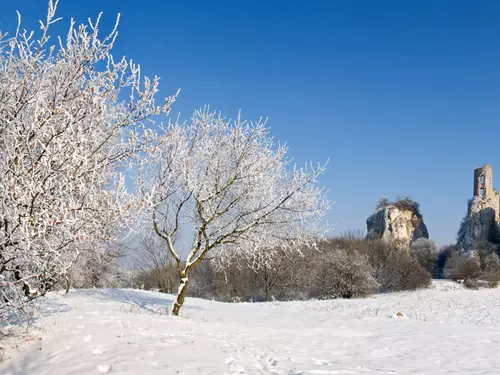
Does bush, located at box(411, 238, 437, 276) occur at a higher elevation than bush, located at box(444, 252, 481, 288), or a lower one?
higher

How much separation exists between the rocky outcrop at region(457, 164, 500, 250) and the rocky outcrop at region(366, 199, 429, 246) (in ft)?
21.9

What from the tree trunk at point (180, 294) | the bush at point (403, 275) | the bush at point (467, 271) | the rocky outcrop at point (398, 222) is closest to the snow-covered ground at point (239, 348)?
the tree trunk at point (180, 294)

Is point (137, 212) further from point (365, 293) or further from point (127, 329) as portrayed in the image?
point (365, 293)

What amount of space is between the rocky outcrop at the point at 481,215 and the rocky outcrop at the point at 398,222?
6663 millimetres

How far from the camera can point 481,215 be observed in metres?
53.4

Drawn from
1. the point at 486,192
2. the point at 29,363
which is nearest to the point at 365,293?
the point at 29,363

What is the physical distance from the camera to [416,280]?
112 feet

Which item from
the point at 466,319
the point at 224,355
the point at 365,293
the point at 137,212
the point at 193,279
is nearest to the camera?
the point at 137,212

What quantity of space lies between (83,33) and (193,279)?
143 feet

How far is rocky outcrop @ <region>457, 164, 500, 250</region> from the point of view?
52.5 meters

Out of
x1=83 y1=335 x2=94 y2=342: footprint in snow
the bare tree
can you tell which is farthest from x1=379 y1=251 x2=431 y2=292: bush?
x1=83 y1=335 x2=94 y2=342: footprint in snow

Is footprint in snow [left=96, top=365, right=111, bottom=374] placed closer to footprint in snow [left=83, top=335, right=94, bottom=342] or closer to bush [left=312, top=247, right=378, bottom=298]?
footprint in snow [left=83, top=335, right=94, bottom=342]

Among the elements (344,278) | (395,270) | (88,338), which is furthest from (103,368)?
(395,270)

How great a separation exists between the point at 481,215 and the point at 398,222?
33.1ft
